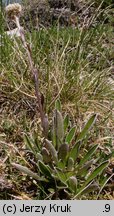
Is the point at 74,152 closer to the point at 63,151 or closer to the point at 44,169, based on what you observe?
the point at 63,151

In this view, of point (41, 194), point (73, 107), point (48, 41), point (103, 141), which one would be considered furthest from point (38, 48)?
point (41, 194)

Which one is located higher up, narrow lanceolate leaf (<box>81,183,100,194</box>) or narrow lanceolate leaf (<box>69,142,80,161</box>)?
narrow lanceolate leaf (<box>69,142,80,161</box>)

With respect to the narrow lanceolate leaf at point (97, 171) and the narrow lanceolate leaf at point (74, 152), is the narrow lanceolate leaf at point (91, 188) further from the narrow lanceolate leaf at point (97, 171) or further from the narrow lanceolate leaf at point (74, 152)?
the narrow lanceolate leaf at point (74, 152)

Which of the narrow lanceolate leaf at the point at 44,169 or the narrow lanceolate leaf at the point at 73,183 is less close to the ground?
the narrow lanceolate leaf at the point at 44,169

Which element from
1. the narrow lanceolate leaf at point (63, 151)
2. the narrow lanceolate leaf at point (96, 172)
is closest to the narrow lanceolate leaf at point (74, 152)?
the narrow lanceolate leaf at point (63, 151)

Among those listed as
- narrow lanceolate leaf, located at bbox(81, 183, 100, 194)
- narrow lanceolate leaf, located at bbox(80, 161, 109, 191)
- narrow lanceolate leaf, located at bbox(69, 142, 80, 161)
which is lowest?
narrow lanceolate leaf, located at bbox(81, 183, 100, 194)

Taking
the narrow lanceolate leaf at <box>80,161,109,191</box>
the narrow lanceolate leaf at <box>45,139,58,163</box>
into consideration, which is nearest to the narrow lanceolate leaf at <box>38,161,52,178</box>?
the narrow lanceolate leaf at <box>45,139,58,163</box>

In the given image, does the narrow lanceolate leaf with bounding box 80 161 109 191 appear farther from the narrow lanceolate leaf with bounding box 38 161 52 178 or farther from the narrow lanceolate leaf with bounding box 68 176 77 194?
the narrow lanceolate leaf with bounding box 38 161 52 178

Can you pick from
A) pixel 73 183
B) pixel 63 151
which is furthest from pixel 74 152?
pixel 73 183

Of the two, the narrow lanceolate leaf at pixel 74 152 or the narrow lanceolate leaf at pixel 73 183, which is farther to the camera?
the narrow lanceolate leaf at pixel 74 152
